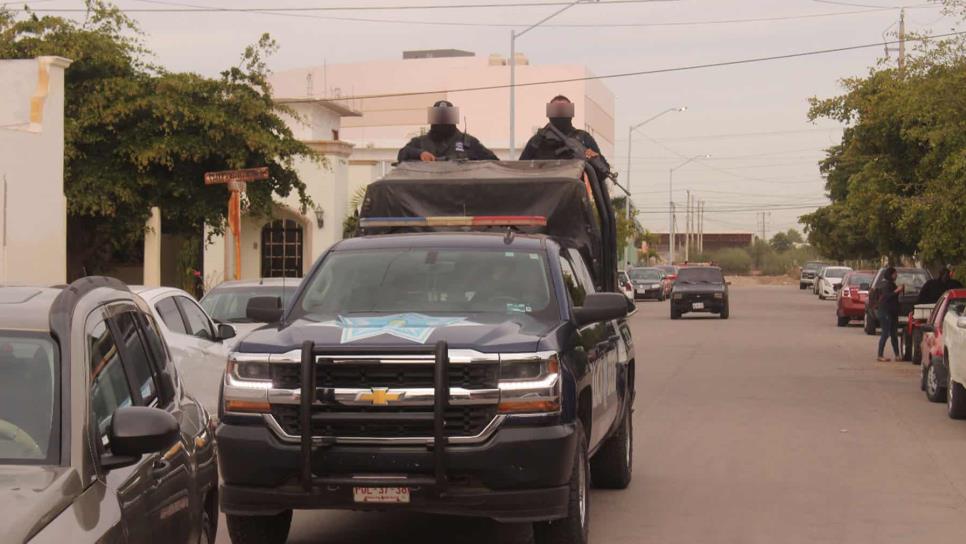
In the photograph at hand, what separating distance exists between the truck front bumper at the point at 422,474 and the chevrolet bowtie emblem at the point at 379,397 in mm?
255

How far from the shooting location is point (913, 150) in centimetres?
2934

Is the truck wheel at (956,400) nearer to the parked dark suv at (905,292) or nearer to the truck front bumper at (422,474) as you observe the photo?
the truck front bumper at (422,474)

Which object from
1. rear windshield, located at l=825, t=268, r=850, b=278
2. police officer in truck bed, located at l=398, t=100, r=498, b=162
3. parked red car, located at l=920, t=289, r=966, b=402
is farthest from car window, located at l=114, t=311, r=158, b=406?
rear windshield, located at l=825, t=268, r=850, b=278

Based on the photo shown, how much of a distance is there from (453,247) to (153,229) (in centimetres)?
2224

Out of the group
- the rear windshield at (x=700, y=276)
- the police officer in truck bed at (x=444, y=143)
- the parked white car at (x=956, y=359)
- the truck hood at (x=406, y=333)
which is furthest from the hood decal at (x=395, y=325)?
the rear windshield at (x=700, y=276)

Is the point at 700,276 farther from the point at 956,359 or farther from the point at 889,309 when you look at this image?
the point at 956,359

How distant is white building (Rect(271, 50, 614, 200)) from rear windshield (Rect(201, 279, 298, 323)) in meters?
76.6

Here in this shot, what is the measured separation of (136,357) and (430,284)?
3.34m

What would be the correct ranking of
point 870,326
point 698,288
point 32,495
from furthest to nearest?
point 698,288 → point 870,326 → point 32,495

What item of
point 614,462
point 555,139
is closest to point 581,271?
point 614,462

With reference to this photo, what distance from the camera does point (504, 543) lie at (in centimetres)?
944

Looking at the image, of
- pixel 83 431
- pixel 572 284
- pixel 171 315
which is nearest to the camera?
pixel 83 431

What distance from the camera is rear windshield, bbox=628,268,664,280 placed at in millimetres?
67625

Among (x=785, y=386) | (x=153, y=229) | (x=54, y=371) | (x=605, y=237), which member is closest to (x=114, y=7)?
(x=153, y=229)
